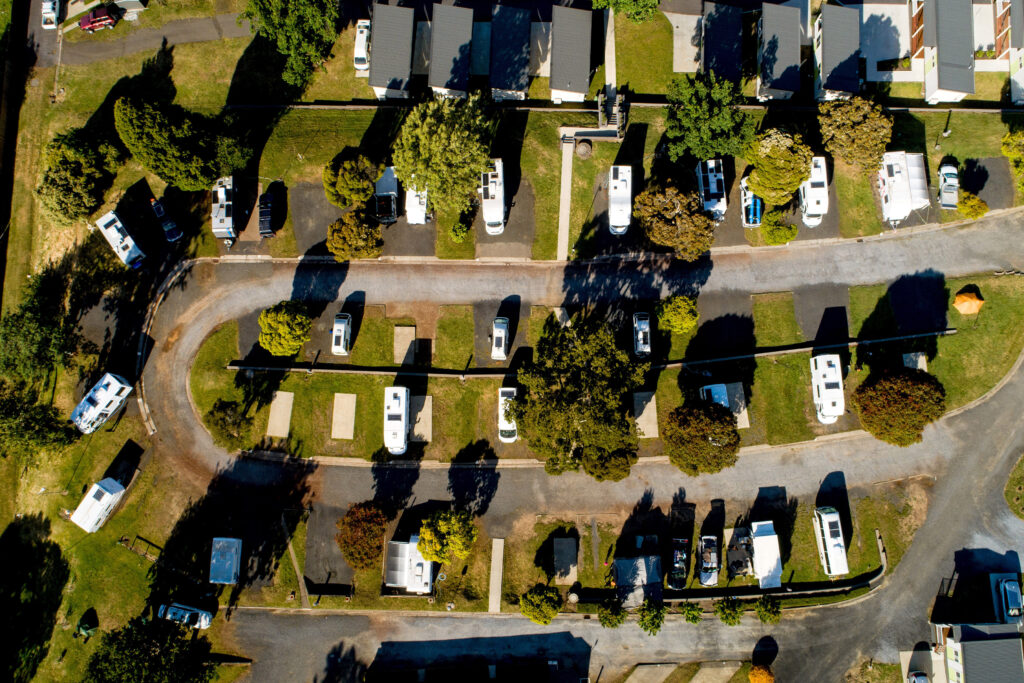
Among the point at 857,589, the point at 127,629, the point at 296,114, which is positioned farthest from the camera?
the point at 296,114

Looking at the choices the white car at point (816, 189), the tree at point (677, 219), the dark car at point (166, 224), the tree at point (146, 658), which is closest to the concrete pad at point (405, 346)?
the dark car at point (166, 224)

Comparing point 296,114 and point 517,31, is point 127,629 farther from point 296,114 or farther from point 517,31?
point 517,31

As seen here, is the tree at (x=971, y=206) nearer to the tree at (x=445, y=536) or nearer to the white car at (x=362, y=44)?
the tree at (x=445, y=536)

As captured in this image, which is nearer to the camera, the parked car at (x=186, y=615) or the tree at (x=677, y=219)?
the tree at (x=677, y=219)

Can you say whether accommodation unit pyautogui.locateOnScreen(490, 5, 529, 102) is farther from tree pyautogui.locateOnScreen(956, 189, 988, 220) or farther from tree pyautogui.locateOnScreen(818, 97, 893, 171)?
tree pyautogui.locateOnScreen(956, 189, 988, 220)

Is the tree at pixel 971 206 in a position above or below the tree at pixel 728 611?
above

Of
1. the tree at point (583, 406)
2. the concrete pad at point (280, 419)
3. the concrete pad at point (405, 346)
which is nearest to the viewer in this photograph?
the tree at point (583, 406)

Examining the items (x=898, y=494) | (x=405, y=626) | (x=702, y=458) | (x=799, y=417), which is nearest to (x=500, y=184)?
(x=702, y=458)
